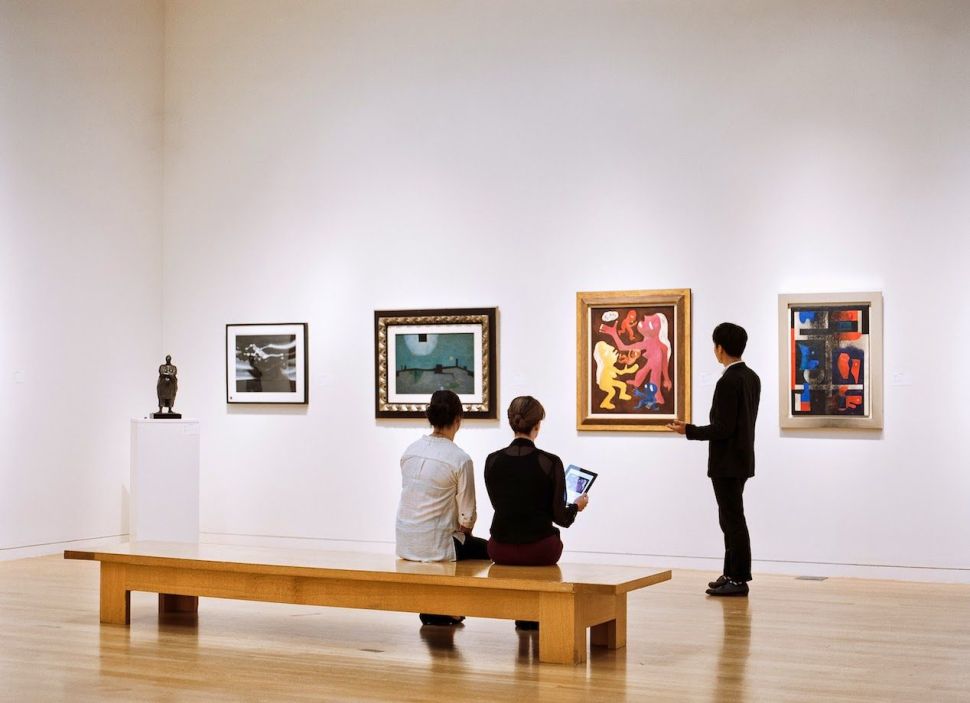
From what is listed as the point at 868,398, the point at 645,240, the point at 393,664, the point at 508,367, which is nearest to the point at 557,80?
the point at 645,240

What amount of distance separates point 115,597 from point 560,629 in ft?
9.67

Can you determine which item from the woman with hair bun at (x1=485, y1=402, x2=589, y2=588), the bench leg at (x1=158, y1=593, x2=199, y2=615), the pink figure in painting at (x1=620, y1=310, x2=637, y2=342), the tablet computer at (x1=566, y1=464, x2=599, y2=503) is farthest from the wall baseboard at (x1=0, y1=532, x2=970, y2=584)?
the woman with hair bun at (x1=485, y1=402, x2=589, y2=588)

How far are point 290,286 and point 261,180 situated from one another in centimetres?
115

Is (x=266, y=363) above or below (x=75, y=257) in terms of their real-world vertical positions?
below

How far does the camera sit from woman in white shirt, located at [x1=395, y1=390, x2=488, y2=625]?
725 cm

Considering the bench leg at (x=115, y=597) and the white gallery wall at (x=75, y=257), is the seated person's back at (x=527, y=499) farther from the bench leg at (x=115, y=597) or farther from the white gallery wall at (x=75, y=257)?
the white gallery wall at (x=75, y=257)

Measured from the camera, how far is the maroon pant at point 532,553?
22.8ft

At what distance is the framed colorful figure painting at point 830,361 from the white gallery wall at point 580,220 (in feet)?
0.41

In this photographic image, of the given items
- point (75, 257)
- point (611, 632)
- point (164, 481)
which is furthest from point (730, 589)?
point (75, 257)

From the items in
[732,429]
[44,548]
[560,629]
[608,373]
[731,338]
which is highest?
[731,338]

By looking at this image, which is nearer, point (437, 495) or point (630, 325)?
point (437, 495)

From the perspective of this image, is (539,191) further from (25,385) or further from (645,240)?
(25,385)

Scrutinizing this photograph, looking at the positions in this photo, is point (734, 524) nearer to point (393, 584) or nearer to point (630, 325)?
point (630, 325)

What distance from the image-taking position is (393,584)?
6871mm
